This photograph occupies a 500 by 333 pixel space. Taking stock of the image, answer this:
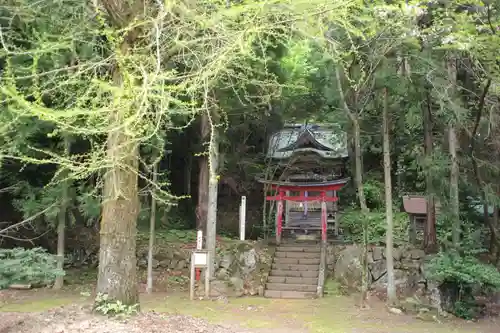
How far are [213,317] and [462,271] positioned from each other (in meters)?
5.18

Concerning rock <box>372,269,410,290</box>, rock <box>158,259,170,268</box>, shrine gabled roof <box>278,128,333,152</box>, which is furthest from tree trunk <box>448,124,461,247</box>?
rock <box>158,259,170,268</box>

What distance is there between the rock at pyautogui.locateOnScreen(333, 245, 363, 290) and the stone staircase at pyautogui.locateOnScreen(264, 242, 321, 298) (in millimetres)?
601

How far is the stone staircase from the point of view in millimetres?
11586

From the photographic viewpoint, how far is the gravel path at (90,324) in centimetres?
520

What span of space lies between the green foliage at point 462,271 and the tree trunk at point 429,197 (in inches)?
73.4

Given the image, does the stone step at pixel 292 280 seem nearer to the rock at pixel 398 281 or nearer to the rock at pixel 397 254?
the rock at pixel 398 281

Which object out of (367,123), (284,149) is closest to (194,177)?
(284,149)

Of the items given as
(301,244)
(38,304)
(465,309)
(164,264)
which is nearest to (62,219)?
(38,304)

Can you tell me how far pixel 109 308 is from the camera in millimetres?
5559

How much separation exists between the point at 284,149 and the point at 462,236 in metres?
6.99

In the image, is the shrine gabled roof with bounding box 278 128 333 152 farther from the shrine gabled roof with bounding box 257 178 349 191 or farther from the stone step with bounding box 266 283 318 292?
the stone step with bounding box 266 283 318 292

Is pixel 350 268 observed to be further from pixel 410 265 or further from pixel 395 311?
pixel 395 311

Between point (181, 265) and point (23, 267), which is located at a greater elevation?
point (23, 267)

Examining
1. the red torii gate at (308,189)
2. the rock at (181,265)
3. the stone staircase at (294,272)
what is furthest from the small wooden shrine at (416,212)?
the rock at (181,265)
